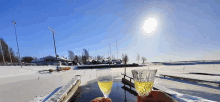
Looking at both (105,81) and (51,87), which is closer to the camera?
(105,81)

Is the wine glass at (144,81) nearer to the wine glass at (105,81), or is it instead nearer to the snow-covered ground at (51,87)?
the wine glass at (105,81)

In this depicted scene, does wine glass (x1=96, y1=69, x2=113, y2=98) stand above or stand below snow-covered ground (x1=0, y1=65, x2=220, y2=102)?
above

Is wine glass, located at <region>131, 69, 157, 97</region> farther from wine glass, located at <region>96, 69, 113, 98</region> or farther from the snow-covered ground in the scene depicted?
the snow-covered ground

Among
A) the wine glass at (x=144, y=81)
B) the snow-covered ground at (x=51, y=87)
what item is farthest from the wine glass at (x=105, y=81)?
the snow-covered ground at (x=51, y=87)

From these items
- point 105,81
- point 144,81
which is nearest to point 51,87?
point 105,81

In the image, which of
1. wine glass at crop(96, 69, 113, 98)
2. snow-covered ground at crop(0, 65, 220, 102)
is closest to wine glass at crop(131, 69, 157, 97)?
wine glass at crop(96, 69, 113, 98)

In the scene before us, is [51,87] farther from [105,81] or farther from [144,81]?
[144,81]

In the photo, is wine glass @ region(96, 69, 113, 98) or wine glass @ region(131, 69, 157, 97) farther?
wine glass @ region(96, 69, 113, 98)

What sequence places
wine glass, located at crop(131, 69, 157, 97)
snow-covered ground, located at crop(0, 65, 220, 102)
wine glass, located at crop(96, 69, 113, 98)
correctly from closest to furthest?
wine glass, located at crop(131, 69, 157, 97), wine glass, located at crop(96, 69, 113, 98), snow-covered ground, located at crop(0, 65, 220, 102)

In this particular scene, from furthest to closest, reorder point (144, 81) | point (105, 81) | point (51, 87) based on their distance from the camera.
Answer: point (51, 87) < point (105, 81) < point (144, 81)

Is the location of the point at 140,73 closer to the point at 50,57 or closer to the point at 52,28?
the point at 52,28
